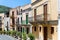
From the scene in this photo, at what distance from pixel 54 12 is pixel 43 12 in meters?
3.65

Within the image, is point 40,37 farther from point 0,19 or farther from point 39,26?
point 0,19

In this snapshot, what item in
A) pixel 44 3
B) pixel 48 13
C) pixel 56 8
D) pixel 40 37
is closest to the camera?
pixel 56 8

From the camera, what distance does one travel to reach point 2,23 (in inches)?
2021

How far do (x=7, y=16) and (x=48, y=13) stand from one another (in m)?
32.7

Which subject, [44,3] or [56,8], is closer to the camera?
[56,8]

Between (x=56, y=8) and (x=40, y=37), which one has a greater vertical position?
(x=56, y=8)

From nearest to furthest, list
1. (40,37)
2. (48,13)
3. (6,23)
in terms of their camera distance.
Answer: (48,13)
(40,37)
(6,23)

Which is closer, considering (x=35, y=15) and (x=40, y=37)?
(x=40, y=37)

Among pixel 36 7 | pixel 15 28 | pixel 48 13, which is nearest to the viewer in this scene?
pixel 48 13

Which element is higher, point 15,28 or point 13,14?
point 13,14

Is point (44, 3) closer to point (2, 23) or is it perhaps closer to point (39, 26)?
point (39, 26)

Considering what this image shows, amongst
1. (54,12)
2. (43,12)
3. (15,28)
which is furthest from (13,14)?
(54,12)

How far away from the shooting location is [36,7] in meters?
A: 25.0

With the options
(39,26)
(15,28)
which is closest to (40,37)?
(39,26)
